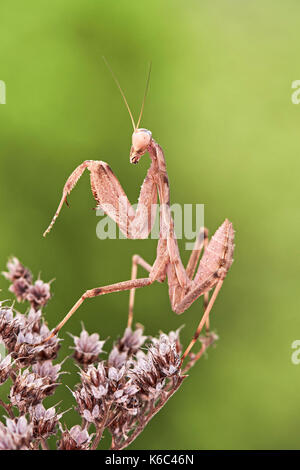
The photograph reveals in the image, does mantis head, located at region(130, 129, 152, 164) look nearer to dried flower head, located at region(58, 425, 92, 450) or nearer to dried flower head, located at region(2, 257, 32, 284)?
dried flower head, located at region(2, 257, 32, 284)

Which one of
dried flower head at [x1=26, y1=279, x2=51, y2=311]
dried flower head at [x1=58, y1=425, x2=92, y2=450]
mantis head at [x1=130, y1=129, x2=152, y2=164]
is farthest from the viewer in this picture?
dried flower head at [x1=26, y1=279, x2=51, y2=311]

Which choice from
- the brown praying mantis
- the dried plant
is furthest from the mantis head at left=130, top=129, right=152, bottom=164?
the dried plant

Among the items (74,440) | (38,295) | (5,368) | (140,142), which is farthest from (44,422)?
(140,142)

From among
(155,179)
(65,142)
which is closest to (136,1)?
(65,142)

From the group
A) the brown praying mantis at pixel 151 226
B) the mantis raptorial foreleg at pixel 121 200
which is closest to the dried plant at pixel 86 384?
the brown praying mantis at pixel 151 226

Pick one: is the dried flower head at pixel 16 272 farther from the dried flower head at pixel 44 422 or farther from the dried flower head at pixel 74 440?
the dried flower head at pixel 74 440

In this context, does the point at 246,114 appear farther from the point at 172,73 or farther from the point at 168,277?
the point at 168,277

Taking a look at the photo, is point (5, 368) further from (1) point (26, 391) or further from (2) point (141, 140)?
(2) point (141, 140)
